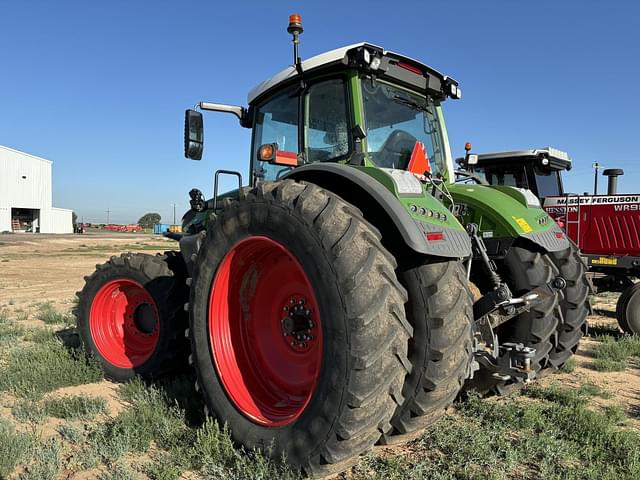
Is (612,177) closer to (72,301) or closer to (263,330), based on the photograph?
(263,330)

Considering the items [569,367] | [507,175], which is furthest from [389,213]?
[507,175]

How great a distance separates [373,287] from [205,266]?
1302 mm

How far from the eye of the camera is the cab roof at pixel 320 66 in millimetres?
3473

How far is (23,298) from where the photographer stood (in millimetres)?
10086

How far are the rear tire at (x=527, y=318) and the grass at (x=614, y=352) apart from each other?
5.66ft

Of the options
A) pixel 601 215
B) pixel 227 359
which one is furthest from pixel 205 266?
pixel 601 215

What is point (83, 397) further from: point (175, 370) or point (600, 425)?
point (600, 425)

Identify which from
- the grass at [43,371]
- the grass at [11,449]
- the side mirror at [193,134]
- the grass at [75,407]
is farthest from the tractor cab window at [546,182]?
the grass at [11,449]

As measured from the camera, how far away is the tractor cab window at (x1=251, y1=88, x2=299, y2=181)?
400 centimetres

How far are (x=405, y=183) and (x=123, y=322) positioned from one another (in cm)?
347

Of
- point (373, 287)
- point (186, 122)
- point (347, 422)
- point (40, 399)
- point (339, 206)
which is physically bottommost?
point (40, 399)

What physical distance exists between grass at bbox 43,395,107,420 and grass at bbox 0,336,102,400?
1.22 feet

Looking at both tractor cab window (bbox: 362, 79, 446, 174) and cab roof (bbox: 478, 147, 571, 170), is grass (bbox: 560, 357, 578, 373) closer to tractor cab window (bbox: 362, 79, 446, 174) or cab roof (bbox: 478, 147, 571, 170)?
tractor cab window (bbox: 362, 79, 446, 174)

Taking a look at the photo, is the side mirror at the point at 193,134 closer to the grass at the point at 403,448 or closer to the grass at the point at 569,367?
the grass at the point at 403,448
